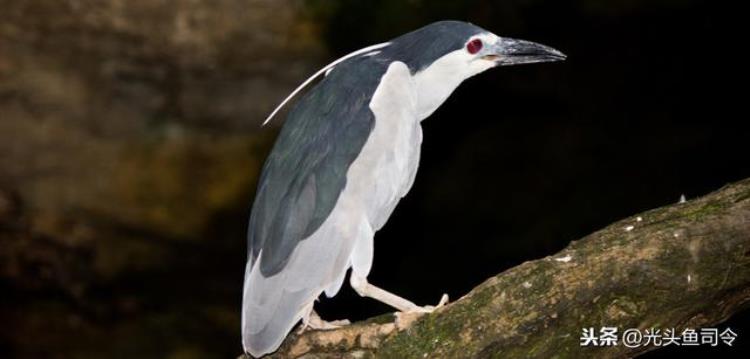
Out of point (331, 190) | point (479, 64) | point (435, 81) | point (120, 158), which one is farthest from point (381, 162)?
point (120, 158)

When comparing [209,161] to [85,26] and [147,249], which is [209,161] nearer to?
[147,249]

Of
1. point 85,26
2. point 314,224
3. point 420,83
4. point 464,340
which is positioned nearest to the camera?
point 464,340

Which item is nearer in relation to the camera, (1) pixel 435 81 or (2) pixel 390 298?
(2) pixel 390 298

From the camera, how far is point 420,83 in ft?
9.62

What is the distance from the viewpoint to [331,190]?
8.99 feet

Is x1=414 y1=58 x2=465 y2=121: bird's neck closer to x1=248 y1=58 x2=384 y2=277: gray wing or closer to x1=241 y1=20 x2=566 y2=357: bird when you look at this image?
x1=241 y1=20 x2=566 y2=357: bird

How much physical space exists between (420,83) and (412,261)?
94.6 inches

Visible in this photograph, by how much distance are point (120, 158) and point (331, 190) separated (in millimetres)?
2857

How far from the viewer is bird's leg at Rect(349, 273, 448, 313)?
103 inches

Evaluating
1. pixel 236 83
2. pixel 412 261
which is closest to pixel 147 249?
pixel 236 83

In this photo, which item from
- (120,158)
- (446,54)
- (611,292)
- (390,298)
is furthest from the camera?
(120,158)

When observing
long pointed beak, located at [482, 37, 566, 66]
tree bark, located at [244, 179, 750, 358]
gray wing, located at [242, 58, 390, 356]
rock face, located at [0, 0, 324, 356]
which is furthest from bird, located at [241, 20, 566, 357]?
rock face, located at [0, 0, 324, 356]

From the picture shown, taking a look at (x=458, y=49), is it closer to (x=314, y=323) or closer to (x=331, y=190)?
(x=331, y=190)

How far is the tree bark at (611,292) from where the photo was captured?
2.43 meters
